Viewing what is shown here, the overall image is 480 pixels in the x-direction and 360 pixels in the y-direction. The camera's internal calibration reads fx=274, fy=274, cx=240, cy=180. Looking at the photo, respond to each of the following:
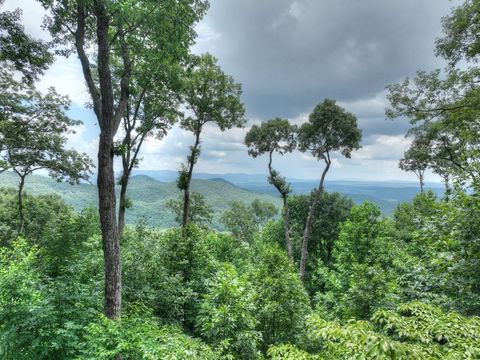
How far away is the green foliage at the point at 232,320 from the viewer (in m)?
9.43

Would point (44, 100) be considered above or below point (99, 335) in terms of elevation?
above

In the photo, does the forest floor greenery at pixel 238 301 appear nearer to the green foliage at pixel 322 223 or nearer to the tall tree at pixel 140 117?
the tall tree at pixel 140 117

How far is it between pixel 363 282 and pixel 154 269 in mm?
9363

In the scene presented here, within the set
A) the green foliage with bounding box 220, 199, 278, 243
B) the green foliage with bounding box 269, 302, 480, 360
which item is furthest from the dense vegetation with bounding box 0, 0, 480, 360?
the green foliage with bounding box 220, 199, 278, 243

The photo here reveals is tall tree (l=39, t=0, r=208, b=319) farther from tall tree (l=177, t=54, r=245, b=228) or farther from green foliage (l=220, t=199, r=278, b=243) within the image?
green foliage (l=220, t=199, r=278, b=243)

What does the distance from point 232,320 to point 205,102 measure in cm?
1546

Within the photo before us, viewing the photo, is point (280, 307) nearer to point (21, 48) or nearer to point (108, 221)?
point (108, 221)

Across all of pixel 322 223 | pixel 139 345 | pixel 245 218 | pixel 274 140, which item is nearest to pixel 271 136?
pixel 274 140

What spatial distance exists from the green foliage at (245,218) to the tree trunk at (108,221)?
1702 inches

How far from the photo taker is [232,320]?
9.36m

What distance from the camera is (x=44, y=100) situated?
21.0 metres

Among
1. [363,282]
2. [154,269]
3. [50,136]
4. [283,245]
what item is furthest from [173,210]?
[363,282]

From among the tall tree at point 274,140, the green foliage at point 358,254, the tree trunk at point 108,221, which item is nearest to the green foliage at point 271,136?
the tall tree at point 274,140

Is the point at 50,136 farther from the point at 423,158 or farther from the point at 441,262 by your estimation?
the point at 423,158
